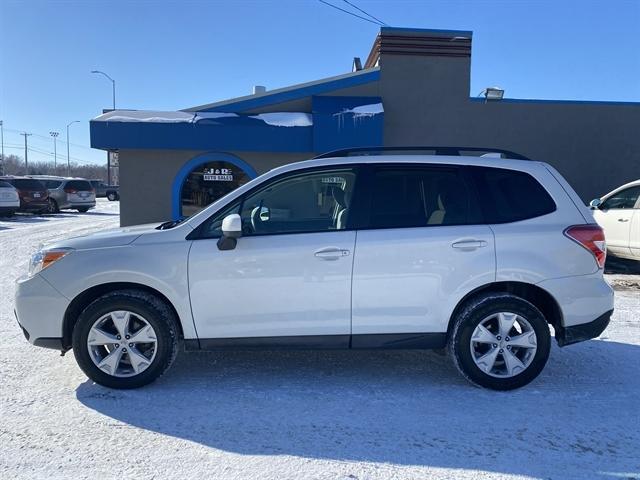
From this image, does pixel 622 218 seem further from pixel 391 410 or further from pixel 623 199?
pixel 391 410

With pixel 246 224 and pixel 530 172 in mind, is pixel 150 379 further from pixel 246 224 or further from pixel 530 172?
pixel 530 172

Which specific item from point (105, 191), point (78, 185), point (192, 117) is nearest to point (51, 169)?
point (105, 191)

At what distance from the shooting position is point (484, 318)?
393 centimetres

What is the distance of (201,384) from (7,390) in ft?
4.94

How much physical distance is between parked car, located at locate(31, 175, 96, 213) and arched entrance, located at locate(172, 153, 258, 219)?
15480 millimetres

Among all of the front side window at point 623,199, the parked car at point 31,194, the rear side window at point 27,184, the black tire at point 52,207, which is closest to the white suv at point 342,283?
the front side window at point 623,199

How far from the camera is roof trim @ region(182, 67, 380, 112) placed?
11023 millimetres

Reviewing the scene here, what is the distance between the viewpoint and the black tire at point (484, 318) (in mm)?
3922

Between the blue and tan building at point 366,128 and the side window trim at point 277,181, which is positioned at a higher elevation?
the blue and tan building at point 366,128

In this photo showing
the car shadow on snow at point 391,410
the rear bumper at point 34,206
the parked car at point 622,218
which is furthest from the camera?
the rear bumper at point 34,206

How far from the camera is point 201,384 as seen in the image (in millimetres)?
4043

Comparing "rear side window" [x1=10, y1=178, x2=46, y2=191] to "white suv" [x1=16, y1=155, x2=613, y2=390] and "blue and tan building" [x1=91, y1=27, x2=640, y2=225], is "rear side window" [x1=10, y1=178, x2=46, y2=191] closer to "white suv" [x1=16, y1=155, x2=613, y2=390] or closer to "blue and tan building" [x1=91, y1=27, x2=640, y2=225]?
"blue and tan building" [x1=91, y1=27, x2=640, y2=225]

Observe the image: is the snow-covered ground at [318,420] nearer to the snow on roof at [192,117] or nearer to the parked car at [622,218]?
the parked car at [622,218]

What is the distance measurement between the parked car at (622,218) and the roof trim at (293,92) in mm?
5422
